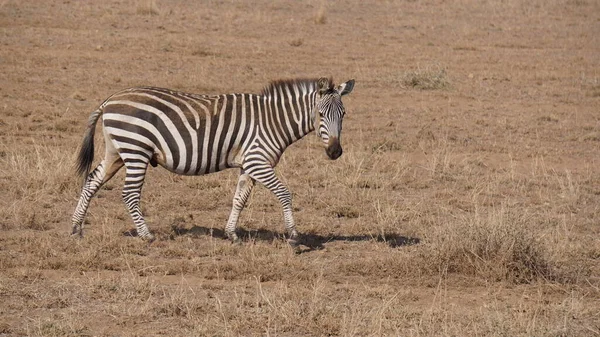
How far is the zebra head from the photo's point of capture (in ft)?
30.9

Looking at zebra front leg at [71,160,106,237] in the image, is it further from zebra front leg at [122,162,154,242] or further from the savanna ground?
zebra front leg at [122,162,154,242]

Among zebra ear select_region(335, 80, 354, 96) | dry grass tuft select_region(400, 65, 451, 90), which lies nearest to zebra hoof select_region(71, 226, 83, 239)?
zebra ear select_region(335, 80, 354, 96)

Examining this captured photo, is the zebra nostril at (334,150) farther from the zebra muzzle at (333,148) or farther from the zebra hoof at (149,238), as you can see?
the zebra hoof at (149,238)

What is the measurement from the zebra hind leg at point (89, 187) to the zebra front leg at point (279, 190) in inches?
54.6

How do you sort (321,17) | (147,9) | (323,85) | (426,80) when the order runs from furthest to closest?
(321,17) < (147,9) < (426,80) < (323,85)

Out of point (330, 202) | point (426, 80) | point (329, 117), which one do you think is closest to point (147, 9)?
point (426, 80)

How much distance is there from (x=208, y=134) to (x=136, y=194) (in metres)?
0.90

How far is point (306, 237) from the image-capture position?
32.4ft

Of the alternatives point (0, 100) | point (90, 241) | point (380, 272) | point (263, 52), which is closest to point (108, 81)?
point (0, 100)

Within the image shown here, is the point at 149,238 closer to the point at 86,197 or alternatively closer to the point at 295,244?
the point at 86,197

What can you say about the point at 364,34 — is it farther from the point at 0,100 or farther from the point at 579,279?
the point at 579,279

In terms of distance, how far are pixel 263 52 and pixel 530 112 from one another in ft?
21.9

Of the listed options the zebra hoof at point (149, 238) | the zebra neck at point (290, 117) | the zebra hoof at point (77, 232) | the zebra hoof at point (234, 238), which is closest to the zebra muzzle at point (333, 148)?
the zebra neck at point (290, 117)

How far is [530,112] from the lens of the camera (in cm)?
1686
